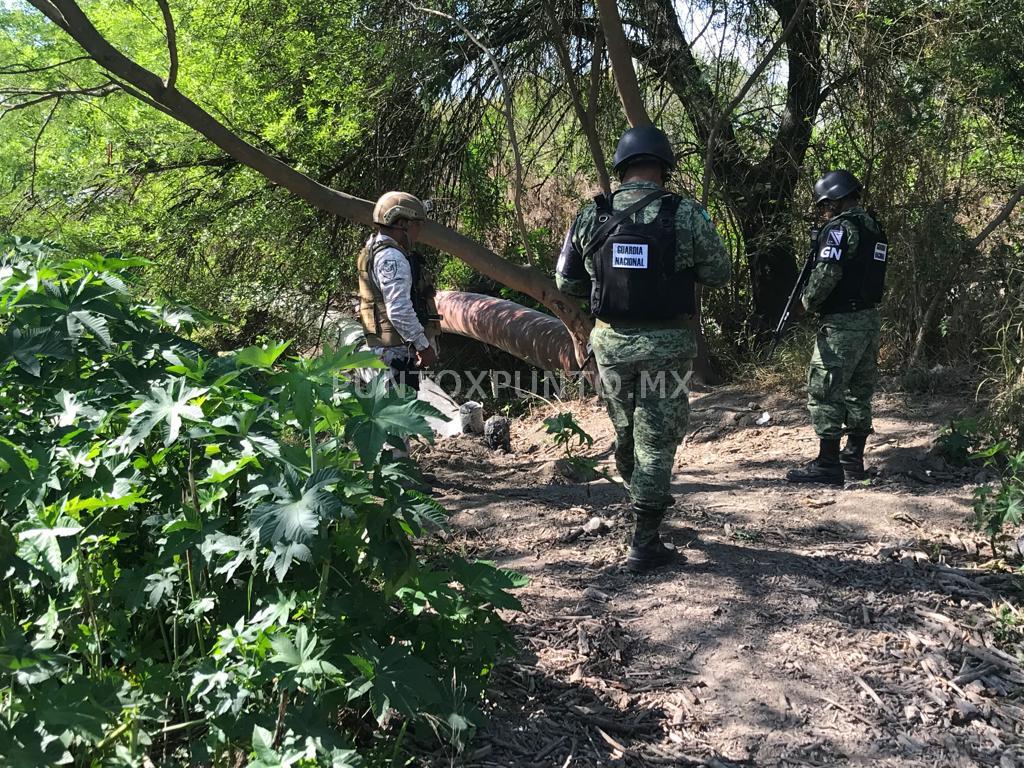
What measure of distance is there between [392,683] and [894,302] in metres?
5.75

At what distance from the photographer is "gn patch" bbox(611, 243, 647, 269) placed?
139 inches

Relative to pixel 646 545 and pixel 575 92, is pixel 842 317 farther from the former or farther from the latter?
pixel 575 92

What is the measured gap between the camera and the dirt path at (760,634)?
256cm

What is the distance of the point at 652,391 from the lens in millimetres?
3674

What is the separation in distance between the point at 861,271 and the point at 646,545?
7.52 ft

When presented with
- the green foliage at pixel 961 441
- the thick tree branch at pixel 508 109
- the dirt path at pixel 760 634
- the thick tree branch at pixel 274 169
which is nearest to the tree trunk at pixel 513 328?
the thick tree branch at pixel 274 169

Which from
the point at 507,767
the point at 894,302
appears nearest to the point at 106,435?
the point at 507,767

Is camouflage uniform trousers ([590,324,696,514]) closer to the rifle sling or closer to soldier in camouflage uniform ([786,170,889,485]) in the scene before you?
the rifle sling

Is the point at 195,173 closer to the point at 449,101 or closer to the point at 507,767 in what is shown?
the point at 449,101

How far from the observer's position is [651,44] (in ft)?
22.2

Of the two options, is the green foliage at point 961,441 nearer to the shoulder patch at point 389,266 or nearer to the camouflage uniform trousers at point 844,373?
the camouflage uniform trousers at point 844,373

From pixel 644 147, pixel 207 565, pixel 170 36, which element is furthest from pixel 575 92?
pixel 207 565

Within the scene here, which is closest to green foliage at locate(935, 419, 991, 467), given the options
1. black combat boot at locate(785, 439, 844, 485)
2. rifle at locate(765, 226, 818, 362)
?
black combat boot at locate(785, 439, 844, 485)

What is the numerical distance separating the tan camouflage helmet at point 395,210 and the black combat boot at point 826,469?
266 centimetres
